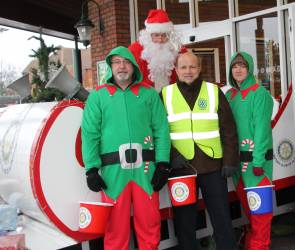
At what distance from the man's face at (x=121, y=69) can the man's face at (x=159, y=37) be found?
999 mm

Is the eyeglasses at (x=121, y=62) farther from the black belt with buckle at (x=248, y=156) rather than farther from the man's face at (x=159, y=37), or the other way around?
the black belt with buckle at (x=248, y=156)

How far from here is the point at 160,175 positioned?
294 centimetres

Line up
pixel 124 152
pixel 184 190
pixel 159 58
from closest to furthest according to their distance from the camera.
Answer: pixel 124 152
pixel 184 190
pixel 159 58

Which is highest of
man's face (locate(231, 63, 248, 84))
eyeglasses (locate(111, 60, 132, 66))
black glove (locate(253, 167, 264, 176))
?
eyeglasses (locate(111, 60, 132, 66))

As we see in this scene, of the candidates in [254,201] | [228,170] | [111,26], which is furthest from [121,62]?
[111,26]

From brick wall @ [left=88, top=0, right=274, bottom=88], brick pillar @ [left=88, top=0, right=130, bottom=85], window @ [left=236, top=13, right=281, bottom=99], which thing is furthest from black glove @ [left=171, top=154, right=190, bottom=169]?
brick pillar @ [left=88, top=0, right=130, bottom=85]

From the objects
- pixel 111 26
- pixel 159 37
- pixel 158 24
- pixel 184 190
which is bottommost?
pixel 184 190

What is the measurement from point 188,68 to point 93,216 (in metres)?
1.24

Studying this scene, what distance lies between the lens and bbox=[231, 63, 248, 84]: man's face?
137 inches

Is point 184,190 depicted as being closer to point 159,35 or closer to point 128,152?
point 128,152

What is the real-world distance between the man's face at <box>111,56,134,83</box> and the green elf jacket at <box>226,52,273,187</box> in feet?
3.21

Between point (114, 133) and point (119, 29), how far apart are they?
15.7ft

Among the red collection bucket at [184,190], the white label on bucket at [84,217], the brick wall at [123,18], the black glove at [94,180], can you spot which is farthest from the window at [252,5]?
the white label on bucket at [84,217]

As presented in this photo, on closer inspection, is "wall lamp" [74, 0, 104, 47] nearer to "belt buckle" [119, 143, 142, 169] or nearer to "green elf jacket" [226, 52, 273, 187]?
"green elf jacket" [226, 52, 273, 187]
